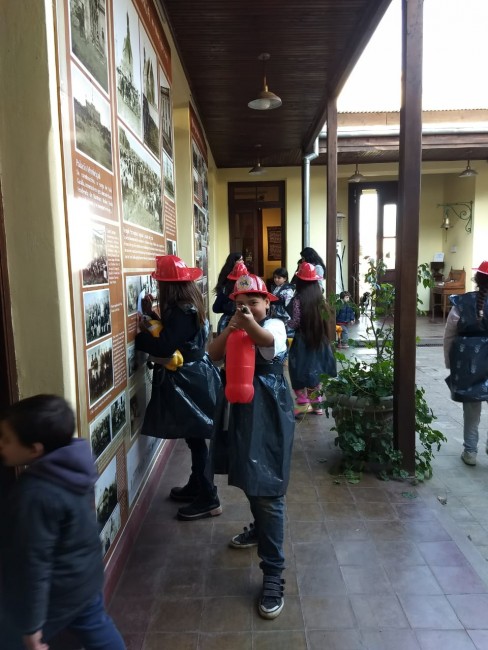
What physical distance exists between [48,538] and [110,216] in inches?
61.6

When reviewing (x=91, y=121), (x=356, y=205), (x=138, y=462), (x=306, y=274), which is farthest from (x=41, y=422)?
(x=356, y=205)

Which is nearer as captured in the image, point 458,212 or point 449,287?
point 449,287

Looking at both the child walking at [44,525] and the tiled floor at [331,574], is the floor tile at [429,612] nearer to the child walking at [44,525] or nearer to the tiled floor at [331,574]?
the tiled floor at [331,574]

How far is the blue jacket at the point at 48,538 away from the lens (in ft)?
4.17

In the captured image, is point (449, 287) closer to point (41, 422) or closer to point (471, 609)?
point (471, 609)

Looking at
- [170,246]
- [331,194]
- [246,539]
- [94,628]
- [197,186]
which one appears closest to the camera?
[94,628]

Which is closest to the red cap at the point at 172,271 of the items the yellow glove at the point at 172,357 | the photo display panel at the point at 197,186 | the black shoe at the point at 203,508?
the yellow glove at the point at 172,357

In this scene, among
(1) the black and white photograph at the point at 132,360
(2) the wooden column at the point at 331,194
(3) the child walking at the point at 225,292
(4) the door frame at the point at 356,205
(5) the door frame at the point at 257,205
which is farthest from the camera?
(4) the door frame at the point at 356,205

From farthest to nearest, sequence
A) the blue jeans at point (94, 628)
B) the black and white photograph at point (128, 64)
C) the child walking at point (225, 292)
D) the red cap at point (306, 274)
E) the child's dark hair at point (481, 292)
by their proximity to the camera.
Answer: the child walking at point (225, 292), the red cap at point (306, 274), the child's dark hair at point (481, 292), the black and white photograph at point (128, 64), the blue jeans at point (94, 628)

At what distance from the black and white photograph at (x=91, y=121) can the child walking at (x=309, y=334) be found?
2447 mm

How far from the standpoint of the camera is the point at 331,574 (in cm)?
243

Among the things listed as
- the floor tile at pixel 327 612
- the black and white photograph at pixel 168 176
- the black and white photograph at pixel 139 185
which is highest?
the black and white photograph at pixel 168 176

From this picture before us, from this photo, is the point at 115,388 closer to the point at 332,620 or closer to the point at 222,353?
the point at 222,353

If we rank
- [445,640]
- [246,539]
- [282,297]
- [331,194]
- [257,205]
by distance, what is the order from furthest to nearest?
1. [257,205]
2. [331,194]
3. [282,297]
4. [246,539]
5. [445,640]
